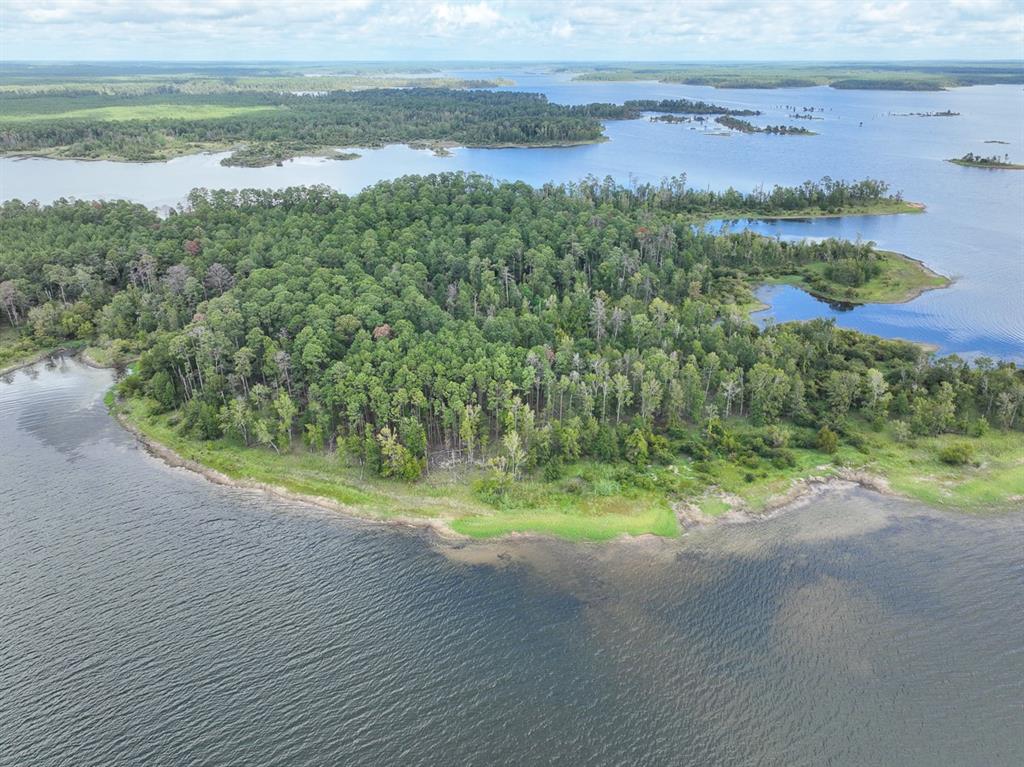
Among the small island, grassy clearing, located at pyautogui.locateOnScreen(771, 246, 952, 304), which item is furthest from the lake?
the small island

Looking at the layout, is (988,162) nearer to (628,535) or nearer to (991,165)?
(991,165)

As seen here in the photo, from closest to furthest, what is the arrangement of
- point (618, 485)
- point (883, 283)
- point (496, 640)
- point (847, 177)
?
point (496, 640), point (618, 485), point (883, 283), point (847, 177)

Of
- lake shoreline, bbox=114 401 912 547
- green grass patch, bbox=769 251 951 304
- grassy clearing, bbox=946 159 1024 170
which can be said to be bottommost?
lake shoreline, bbox=114 401 912 547

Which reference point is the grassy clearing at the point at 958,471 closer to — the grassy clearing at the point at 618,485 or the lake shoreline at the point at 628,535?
the grassy clearing at the point at 618,485

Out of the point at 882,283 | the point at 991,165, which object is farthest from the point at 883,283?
the point at 991,165

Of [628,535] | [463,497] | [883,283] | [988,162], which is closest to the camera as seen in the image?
[628,535]

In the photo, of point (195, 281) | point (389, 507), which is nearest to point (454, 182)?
point (195, 281)

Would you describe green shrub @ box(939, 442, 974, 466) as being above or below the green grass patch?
below

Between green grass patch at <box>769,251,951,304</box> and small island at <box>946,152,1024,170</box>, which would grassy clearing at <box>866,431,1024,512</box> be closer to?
green grass patch at <box>769,251,951,304</box>
